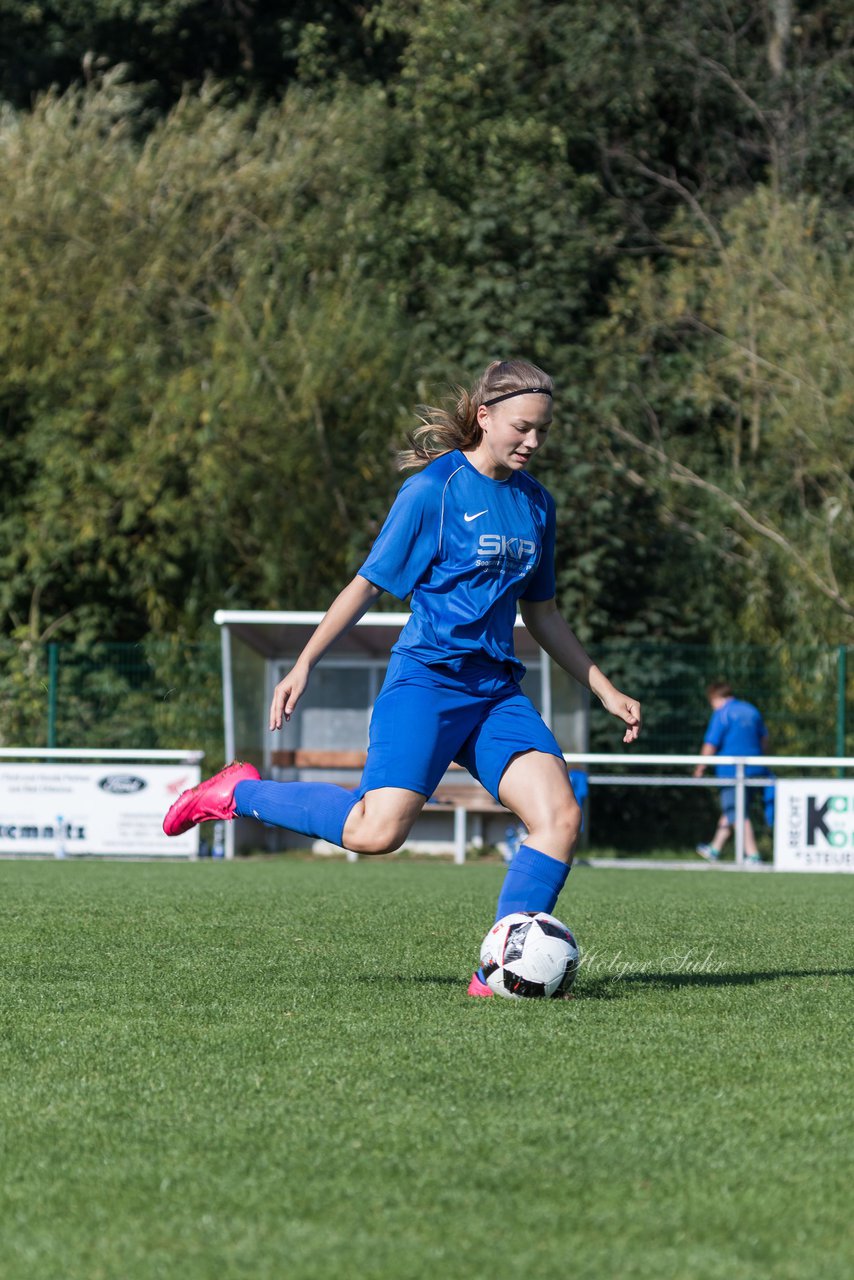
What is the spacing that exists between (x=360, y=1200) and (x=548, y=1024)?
192 centimetres

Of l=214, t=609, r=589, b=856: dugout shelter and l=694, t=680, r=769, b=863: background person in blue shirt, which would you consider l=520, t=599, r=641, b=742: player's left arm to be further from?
l=694, t=680, r=769, b=863: background person in blue shirt

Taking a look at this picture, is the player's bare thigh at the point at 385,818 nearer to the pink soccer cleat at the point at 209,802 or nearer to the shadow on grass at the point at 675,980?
Result: the pink soccer cleat at the point at 209,802

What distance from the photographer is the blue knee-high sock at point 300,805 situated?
5.80 metres

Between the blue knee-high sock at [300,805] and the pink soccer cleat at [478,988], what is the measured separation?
0.66 metres

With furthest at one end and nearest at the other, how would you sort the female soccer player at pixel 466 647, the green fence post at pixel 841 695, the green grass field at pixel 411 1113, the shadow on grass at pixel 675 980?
1. the green fence post at pixel 841 695
2. the shadow on grass at pixel 675 980
3. the female soccer player at pixel 466 647
4. the green grass field at pixel 411 1113

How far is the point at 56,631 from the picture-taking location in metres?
22.9

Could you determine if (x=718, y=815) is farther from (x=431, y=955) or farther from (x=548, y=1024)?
(x=548, y=1024)

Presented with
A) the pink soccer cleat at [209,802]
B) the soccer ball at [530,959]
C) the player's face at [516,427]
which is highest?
the player's face at [516,427]

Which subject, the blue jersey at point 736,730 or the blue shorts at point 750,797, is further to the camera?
the blue shorts at point 750,797

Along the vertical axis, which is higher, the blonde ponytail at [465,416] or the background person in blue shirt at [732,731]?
the blonde ponytail at [465,416]

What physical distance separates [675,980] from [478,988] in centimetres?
88

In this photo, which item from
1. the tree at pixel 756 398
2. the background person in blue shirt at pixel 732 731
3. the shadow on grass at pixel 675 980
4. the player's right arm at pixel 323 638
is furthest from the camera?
the tree at pixel 756 398

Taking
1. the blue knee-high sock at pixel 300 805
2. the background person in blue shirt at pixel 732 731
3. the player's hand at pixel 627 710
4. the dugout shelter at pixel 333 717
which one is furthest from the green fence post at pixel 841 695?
the blue knee-high sock at pixel 300 805

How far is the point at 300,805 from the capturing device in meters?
5.95
